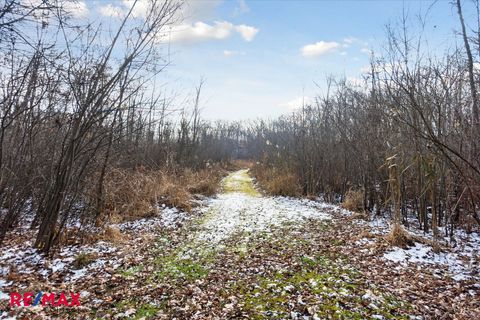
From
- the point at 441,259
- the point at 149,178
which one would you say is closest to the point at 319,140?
the point at 149,178

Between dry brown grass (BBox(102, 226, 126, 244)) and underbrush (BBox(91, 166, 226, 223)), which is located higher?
underbrush (BBox(91, 166, 226, 223))

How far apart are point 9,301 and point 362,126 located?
10020mm

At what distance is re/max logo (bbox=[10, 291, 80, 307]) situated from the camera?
147 inches

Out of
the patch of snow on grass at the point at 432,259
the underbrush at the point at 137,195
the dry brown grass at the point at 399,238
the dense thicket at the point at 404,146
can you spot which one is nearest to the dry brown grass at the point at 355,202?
the dense thicket at the point at 404,146

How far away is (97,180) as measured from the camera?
321 inches

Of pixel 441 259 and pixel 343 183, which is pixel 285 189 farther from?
pixel 441 259

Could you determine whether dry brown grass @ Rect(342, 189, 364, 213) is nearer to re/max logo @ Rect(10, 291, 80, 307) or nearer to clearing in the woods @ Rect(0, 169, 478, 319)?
clearing in the woods @ Rect(0, 169, 478, 319)

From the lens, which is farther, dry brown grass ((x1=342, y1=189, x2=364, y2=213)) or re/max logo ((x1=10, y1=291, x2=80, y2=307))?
dry brown grass ((x1=342, y1=189, x2=364, y2=213))

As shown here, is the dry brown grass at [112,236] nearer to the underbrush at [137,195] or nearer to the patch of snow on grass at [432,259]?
the underbrush at [137,195]

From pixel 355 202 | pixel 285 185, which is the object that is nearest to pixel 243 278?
pixel 355 202

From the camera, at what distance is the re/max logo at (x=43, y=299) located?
372 cm

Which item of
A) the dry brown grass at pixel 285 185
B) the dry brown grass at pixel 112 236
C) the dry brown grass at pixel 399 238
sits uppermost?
the dry brown grass at pixel 285 185

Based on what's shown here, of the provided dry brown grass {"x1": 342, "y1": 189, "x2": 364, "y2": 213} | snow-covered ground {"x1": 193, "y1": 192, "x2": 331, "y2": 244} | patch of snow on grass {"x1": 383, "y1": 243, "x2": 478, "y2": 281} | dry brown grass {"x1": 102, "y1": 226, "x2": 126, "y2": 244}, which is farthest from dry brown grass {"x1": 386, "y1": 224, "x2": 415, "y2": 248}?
dry brown grass {"x1": 102, "y1": 226, "x2": 126, "y2": 244}

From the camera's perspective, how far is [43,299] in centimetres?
383
